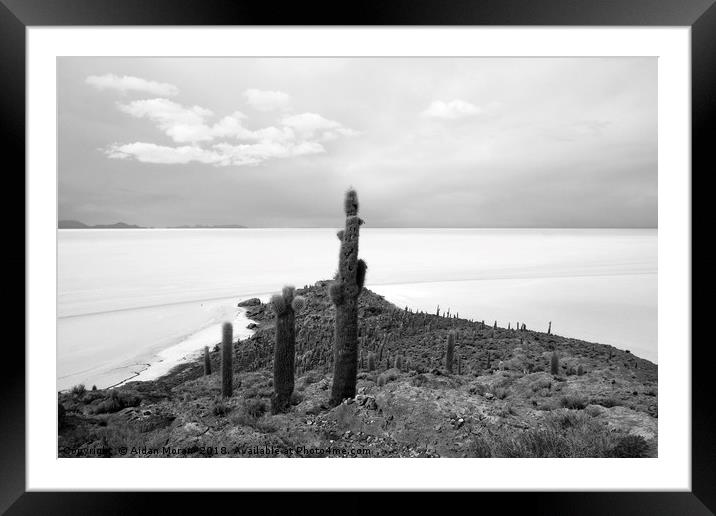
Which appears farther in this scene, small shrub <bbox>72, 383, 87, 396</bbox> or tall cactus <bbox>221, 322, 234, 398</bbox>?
tall cactus <bbox>221, 322, 234, 398</bbox>

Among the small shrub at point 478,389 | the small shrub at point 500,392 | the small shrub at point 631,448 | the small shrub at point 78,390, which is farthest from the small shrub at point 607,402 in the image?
the small shrub at point 78,390

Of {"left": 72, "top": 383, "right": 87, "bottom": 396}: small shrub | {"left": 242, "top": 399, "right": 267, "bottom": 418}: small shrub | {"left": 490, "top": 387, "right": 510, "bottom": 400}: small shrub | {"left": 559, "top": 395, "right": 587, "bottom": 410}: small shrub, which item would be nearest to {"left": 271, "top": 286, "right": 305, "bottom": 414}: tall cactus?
{"left": 242, "top": 399, "right": 267, "bottom": 418}: small shrub

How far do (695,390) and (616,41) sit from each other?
3.24m

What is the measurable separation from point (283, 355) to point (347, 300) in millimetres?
955

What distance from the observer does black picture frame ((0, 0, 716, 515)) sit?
2.31m

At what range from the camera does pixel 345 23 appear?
92.6 inches

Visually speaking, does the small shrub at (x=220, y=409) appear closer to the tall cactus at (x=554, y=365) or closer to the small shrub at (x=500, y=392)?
the small shrub at (x=500, y=392)

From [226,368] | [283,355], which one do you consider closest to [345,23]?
[283,355]

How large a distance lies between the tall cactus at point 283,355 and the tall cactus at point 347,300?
489mm

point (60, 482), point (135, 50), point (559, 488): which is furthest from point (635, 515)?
point (135, 50)

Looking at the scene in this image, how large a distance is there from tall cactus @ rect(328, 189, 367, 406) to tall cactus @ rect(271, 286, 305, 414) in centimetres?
49

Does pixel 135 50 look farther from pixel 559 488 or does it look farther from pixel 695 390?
pixel 695 390

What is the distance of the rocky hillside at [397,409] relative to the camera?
118 inches

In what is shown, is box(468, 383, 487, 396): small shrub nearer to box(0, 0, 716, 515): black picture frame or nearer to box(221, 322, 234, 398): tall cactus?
box(0, 0, 716, 515): black picture frame
